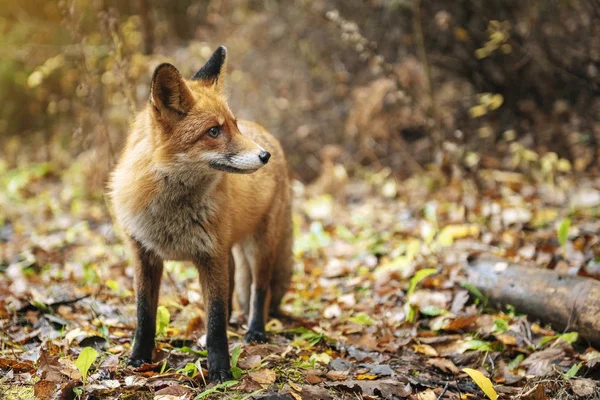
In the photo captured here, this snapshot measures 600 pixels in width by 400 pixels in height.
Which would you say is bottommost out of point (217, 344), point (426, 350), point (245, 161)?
point (426, 350)

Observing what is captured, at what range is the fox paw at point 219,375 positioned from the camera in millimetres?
3301

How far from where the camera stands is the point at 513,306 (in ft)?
14.9

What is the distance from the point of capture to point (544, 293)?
4.32m

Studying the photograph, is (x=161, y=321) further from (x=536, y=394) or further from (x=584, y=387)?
(x=584, y=387)

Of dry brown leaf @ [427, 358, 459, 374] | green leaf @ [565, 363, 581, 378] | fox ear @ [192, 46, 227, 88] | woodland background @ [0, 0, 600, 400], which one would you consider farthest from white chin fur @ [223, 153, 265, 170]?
green leaf @ [565, 363, 581, 378]

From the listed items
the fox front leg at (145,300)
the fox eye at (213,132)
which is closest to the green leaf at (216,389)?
the fox front leg at (145,300)

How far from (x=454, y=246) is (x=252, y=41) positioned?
665 centimetres

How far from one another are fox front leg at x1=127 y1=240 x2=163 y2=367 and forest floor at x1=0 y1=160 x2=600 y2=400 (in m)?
0.13

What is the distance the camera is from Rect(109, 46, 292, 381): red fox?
135 inches

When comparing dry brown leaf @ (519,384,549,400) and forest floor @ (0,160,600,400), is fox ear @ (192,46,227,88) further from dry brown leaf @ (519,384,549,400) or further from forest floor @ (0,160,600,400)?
dry brown leaf @ (519,384,549,400)

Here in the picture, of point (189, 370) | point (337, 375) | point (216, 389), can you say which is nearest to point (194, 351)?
point (189, 370)

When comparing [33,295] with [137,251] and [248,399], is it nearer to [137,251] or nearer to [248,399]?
[137,251]

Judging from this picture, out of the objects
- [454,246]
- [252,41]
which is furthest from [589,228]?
[252,41]

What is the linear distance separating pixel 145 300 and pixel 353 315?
2044 mm
